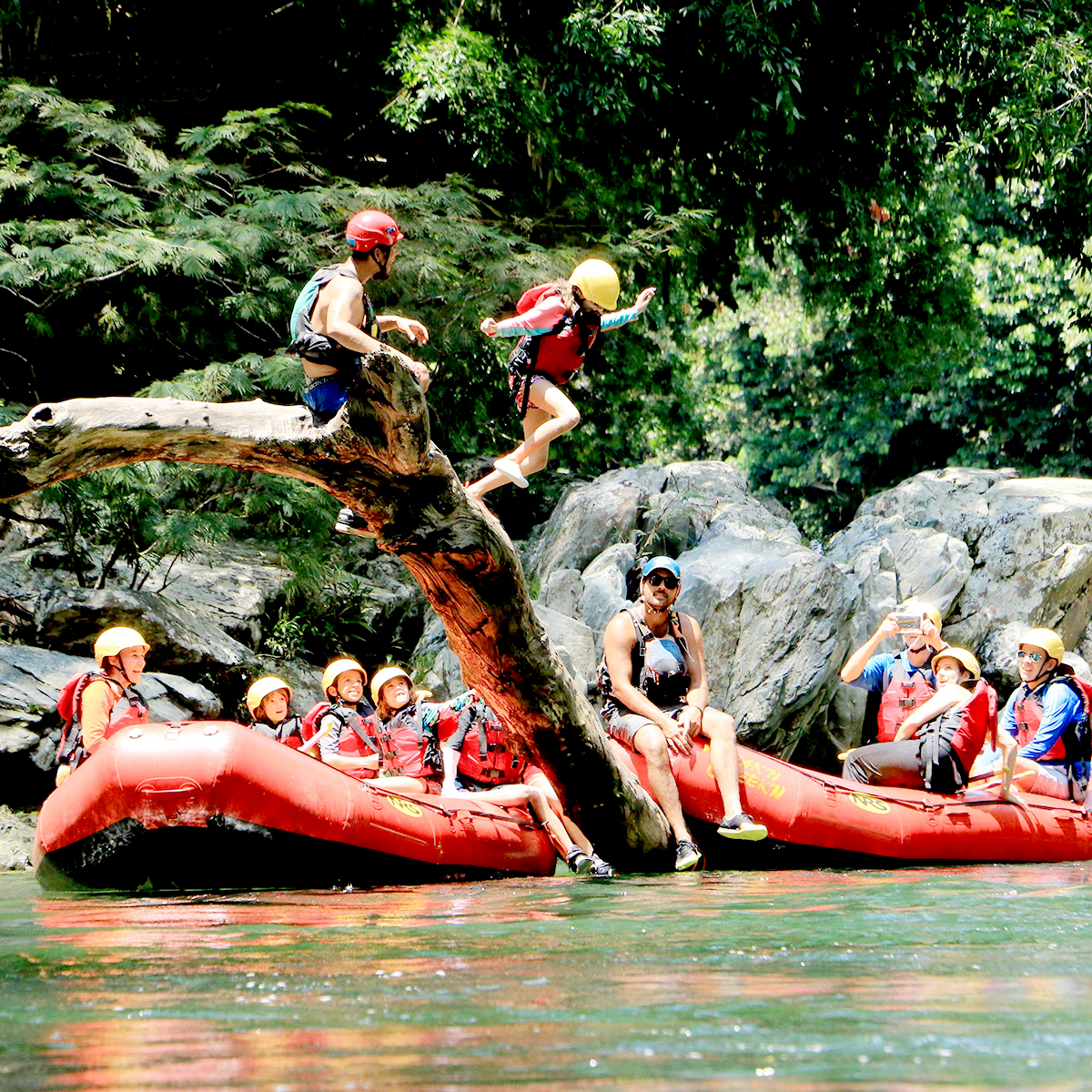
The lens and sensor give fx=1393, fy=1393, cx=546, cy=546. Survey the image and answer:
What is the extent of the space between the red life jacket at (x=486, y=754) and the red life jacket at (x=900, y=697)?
2770 millimetres

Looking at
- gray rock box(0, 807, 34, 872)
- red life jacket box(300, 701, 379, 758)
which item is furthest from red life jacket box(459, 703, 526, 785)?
gray rock box(0, 807, 34, 872)

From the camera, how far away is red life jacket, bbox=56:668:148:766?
848 cm

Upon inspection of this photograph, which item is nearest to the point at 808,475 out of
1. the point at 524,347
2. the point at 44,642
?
the point at 44,642

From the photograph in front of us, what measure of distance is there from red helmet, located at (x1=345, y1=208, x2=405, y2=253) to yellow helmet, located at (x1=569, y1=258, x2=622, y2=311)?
1.30 metres

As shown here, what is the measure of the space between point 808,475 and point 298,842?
20.3 metres

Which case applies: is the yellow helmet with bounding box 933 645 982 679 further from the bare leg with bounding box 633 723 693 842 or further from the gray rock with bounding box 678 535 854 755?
the gray rock with bounding box 678 535 854 755

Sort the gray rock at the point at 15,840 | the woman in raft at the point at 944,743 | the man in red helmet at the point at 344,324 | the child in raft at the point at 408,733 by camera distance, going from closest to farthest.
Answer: the man in red helmet at the point at 344,324, the woman in raft at the point at 944,743, the child in raft at the point at 408,733, the gray rock at the point at 15,840

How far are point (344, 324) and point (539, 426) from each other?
1.79 meters

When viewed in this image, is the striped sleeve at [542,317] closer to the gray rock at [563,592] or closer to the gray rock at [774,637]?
the gray rock at [774,637]

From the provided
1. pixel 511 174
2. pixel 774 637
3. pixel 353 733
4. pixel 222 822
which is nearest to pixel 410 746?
pixel 353 733

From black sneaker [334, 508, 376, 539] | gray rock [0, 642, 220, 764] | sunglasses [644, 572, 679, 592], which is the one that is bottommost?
gray rock [0, 642, 220, 764]

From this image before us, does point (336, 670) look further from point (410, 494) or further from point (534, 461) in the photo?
point (410, 494)

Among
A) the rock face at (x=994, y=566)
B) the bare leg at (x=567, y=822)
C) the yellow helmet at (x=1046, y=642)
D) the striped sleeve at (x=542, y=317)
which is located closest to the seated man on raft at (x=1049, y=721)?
the yellow helmet at (x=1046, y=642)

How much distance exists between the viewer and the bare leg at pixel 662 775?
28.0ft
